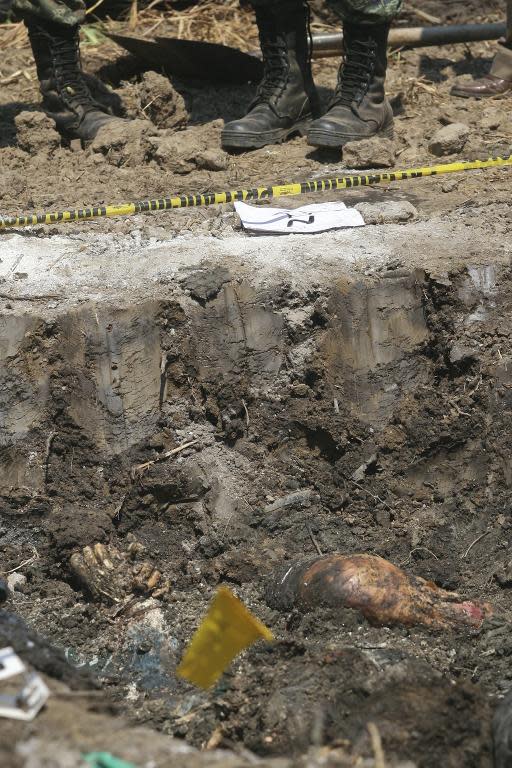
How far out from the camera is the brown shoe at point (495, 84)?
6.12m

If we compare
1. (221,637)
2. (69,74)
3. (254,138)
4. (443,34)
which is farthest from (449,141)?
(221,637)

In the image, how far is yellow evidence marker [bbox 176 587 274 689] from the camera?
3.31 m

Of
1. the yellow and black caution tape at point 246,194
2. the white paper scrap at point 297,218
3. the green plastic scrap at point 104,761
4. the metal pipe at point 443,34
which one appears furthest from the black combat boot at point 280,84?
the green plastic scrap at point 104,761

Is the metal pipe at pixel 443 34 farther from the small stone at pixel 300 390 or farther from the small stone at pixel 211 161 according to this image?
the small stone at pixel 300 390

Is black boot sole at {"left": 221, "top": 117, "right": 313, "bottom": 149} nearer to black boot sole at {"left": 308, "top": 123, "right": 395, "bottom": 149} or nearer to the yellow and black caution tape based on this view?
black boot sole at {"left": 308, "top": 123, "right": 395, "bottom": 149}

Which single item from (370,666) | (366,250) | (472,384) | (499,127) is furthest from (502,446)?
(499,127)

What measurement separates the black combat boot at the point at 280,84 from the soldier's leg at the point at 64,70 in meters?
0.78

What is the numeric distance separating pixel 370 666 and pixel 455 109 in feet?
12.4

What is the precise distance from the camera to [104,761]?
2188mm

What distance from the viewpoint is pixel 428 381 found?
13.7 feet

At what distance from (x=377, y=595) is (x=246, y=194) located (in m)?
2.13

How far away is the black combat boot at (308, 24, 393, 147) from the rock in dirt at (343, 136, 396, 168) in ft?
0.50

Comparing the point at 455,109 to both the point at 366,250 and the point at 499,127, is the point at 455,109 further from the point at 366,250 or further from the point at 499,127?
the point at 366,250

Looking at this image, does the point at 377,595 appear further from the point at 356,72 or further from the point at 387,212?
the point at 356,72
